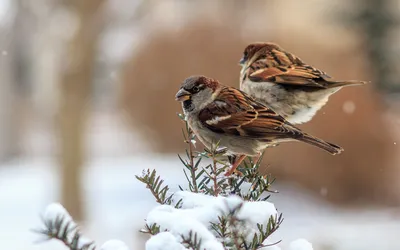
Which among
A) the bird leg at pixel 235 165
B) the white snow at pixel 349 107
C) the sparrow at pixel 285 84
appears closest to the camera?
the bird leg at pixel 235 165

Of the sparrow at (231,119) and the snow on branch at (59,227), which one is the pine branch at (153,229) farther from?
the sparrow at (231,119)

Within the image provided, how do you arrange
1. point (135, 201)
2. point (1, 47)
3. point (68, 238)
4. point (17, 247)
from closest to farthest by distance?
point (68, 238), point (17, 247), point (135, 201), point (1, 47)

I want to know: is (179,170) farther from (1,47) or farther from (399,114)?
(1,47)

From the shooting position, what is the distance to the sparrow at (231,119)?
1.31 metres

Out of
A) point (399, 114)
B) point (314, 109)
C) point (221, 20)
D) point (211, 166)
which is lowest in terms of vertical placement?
point (211, 166)

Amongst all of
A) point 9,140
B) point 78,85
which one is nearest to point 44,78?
point 9,140

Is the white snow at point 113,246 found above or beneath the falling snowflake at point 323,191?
beneath

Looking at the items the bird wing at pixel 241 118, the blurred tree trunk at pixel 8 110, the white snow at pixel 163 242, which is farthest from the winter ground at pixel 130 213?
the white snow at pixel 163 242

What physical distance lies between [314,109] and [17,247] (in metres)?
4.79

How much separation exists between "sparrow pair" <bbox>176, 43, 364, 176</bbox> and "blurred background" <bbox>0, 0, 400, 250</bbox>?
2.87 m

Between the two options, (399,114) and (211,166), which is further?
(399,114)

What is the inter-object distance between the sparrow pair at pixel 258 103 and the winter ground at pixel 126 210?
2319mm

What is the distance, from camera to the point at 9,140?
11047 mm

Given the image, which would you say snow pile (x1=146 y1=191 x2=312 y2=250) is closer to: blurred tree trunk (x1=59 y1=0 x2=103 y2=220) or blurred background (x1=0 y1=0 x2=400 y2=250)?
blurred background (x1=0 y1=0 x2=400 y2=250)
